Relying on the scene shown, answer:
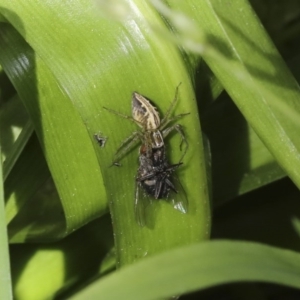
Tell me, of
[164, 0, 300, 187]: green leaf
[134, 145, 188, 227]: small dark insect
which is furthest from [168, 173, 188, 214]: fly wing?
[164, 0, 300, 187]: green leaf

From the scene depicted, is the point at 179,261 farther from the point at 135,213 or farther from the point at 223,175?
the point at 223,175

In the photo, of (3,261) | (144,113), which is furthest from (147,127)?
(3,261)

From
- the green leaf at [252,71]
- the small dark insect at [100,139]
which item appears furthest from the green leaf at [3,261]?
the green leaf at [252,71]

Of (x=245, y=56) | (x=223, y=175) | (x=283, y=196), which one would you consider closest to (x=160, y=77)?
(x=245, y=56)

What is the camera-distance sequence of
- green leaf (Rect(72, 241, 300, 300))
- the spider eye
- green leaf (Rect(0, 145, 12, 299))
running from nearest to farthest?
1. green leaf (Rect(72, 241, 300, 300))
2. green leaf (Rect(0, 145, 12, 299))
3. the spider eye

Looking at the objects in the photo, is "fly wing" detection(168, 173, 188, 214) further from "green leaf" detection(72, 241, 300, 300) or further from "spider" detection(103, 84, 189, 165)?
"green leaf" detection(72, 241, 300, 300)

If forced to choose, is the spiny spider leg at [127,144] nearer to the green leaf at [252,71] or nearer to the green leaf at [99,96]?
the green leaf at [99,96]

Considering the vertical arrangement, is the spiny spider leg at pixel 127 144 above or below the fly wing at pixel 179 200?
above
